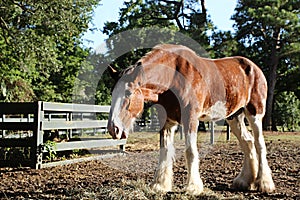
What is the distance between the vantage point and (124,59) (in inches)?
640

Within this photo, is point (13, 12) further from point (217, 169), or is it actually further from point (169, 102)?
point (169, 102)

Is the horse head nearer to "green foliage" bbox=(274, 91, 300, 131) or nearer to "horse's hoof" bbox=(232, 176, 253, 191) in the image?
"horse's hoof" bbox=(232, 176, 253, 191)

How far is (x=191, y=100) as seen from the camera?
3695 millimetres

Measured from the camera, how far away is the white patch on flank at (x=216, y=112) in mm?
4043

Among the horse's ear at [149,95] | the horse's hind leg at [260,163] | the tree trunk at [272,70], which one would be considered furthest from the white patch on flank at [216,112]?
the tree trunk at [272,70]

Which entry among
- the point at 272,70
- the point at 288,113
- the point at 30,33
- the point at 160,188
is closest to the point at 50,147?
the point at 160,188

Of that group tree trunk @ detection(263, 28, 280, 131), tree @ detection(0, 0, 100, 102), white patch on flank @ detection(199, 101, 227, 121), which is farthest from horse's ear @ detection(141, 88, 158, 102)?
tree trunk @ detection(263, 28, 280, 131)

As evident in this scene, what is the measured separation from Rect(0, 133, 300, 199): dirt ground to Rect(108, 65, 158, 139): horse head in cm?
97

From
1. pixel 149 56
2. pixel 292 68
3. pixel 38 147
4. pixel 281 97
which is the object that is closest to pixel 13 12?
pixel 38 147

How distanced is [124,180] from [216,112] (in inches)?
66.0

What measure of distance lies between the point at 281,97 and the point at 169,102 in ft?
85.8

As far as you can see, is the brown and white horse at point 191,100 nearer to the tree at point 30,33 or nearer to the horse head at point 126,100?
the horse head at point 126,100

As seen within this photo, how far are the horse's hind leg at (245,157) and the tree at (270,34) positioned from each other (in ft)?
58.1

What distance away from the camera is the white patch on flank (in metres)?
4.04
